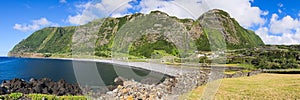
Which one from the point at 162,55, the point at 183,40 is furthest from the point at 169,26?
the point at 162,55

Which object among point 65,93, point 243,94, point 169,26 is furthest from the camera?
point 65,93

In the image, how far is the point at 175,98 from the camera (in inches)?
654

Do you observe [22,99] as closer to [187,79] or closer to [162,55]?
[187,79]

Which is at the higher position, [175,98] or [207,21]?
[207,21]

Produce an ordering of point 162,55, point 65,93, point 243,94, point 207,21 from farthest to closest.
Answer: point 162,55, point 65,93, point 243,94, point 207,21

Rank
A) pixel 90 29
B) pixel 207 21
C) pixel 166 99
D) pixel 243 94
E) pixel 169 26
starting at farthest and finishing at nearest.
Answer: pixel 243 94 < pixel 166 99 < pixel 169 26 < pixel 90 29 < pixel 207 21

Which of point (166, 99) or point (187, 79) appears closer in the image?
point (166, 99)

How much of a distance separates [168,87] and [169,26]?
8.34 metres

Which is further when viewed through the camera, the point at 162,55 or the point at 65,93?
the point at 162,55

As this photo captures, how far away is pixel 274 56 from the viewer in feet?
237

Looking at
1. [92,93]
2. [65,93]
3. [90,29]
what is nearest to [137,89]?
[92,93]

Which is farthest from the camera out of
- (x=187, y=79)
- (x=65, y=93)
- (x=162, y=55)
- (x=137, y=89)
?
(x=162, y=55)

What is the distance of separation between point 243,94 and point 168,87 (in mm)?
4700

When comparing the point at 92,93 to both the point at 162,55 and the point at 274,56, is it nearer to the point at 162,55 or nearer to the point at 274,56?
the point at 162,55
